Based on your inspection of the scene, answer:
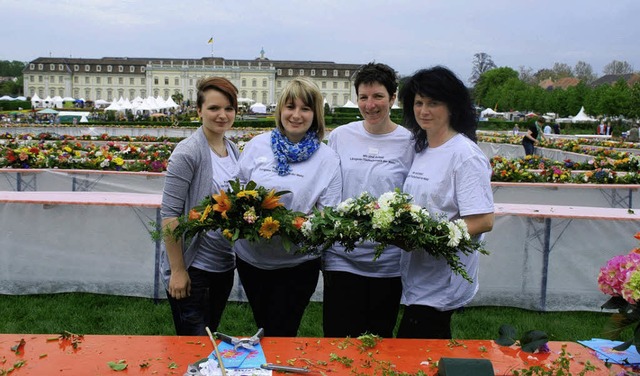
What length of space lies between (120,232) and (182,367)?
3429mm

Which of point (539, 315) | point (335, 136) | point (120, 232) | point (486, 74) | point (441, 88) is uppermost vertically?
point (486, 74)

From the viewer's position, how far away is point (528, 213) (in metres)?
5.13

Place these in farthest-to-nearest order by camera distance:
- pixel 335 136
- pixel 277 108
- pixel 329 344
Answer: pixel 335 136 → pixel 277 108 → pixel 329 344

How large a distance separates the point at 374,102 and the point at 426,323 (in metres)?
1.05

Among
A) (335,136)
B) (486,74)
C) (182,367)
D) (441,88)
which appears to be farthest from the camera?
(486,74)

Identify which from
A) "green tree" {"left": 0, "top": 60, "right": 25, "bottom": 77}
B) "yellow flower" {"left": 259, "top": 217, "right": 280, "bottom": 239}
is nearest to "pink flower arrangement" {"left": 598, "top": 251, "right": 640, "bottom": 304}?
"yellow flower" {"left": 259, "top": 217, "right": 280, "bottom": 239}

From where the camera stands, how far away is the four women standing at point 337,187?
106 inches

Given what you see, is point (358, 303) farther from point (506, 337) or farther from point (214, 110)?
point (214, 110)

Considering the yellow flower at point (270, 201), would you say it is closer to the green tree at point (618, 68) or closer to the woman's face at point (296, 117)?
the woman's face at point (296, 117)

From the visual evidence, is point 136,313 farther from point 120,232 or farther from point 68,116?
point 68,116

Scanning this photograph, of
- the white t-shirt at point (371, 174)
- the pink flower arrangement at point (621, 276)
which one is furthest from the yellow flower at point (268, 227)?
the pink flower arrangement at point (621, 276)

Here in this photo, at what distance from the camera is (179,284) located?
110 inches

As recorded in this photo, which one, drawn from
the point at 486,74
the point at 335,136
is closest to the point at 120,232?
the point at 335,136

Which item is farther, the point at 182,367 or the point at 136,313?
the point at 136,313
